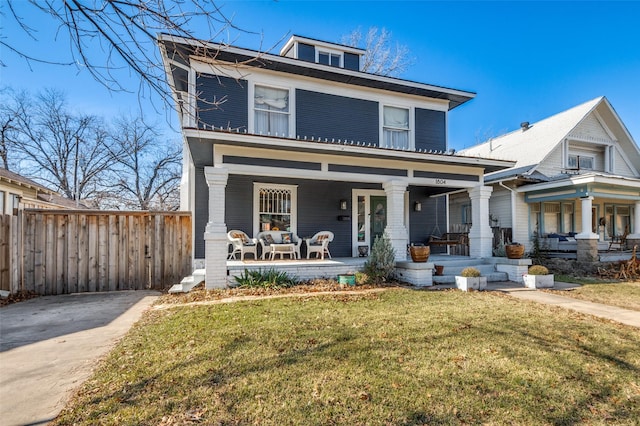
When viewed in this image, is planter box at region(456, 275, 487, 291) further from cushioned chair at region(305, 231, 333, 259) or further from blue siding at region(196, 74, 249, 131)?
blue siding at region(196, 74, 249, 131)

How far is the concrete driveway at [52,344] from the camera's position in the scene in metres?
2.67

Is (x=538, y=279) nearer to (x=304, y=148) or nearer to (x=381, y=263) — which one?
(x=381, y=263)

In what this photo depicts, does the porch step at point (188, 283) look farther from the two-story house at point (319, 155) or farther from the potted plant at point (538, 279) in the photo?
the potted plant at point (538, 279)

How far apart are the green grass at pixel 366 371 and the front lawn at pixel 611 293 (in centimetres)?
227

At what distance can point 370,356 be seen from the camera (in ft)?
11.4

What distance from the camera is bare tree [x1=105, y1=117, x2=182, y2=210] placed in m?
26.2

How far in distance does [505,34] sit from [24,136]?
102ft

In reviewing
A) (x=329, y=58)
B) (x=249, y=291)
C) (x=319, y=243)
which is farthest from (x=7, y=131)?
(x=249, y=291)

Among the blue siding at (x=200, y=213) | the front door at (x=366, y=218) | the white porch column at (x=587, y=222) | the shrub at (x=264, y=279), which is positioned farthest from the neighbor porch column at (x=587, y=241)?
the blue siding at (x=200, y=213)

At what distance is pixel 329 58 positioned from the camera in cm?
1197

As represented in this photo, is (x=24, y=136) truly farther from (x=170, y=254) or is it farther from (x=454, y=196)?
(x=454, y=196)

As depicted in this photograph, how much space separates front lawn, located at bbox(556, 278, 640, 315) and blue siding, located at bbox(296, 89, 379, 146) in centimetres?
694

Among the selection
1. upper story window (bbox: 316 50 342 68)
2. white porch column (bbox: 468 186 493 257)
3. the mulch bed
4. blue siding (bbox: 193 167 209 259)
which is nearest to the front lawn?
white porch column (bbox: 468 186 493 257)

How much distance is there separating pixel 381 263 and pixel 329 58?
807 cm
